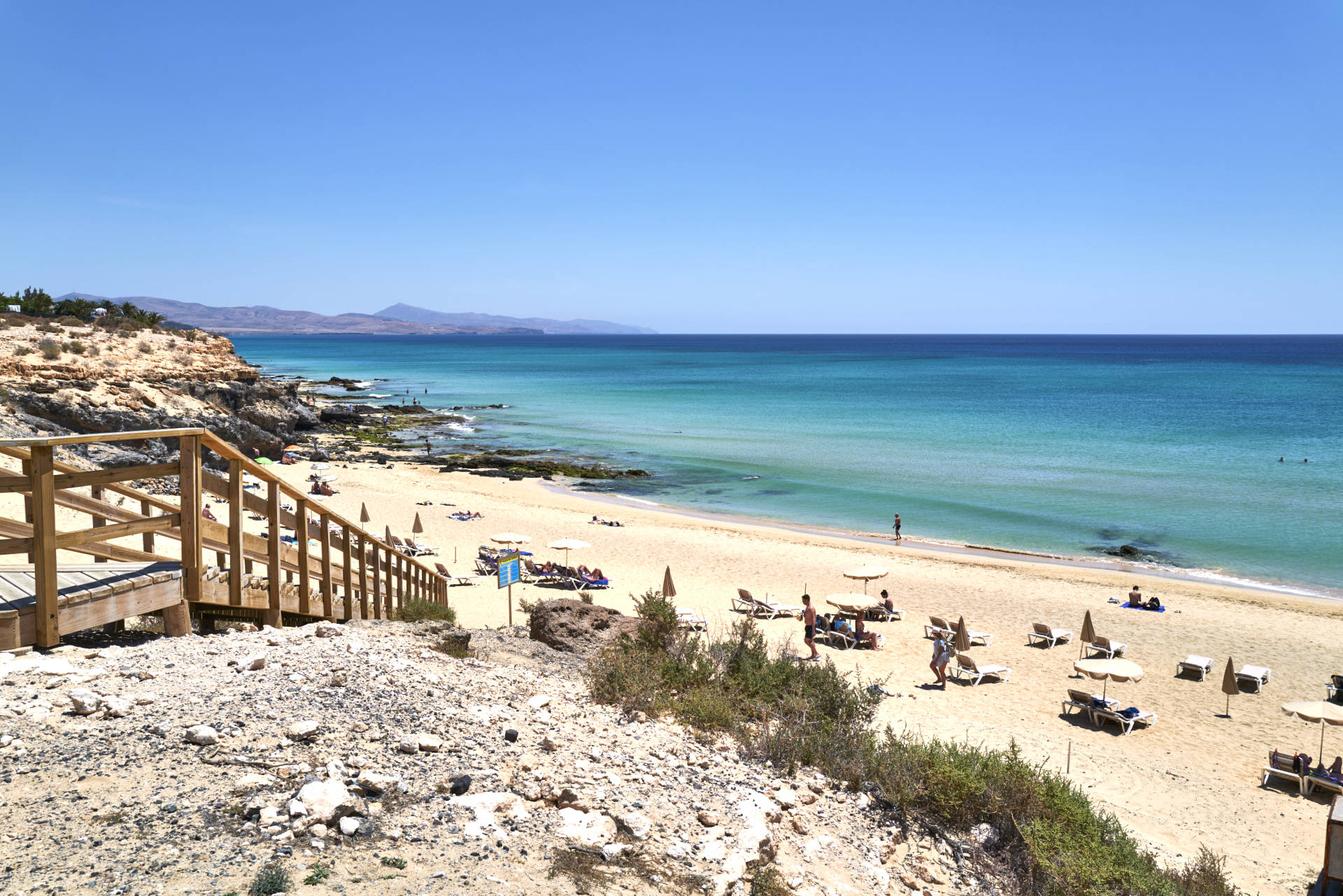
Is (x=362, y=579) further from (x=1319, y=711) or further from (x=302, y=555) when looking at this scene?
(x=1319, y=711)

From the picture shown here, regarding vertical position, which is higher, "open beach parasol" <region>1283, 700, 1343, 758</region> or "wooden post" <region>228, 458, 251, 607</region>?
"wooden post" <region>228, 458, 251, 607</region>

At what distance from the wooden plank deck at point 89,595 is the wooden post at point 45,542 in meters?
0.07

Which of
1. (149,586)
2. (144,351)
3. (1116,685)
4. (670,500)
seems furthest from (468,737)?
(144,351)

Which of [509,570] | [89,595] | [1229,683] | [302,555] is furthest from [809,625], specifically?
[89,595]

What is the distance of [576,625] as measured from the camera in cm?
943

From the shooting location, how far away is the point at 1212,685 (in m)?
14.5

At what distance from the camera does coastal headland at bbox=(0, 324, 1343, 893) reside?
33.2 feet

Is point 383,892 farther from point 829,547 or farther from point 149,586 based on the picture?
point 829,547

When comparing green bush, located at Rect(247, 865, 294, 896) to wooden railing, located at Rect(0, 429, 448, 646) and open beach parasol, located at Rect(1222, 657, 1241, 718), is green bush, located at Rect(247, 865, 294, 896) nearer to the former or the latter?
wooden railing, located at Rect(0, 429, 448, 646)

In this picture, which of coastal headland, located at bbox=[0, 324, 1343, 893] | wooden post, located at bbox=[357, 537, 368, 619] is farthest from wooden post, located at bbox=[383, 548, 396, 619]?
coastal headland, located at bbox=[0, 324, 1343, 893]

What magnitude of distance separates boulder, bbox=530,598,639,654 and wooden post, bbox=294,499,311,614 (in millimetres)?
2678

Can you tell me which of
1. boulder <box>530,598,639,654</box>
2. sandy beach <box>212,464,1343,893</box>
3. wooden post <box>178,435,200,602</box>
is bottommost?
sandy beach <box>212,464,1343,893</box>

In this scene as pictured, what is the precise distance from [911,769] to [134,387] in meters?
29.5

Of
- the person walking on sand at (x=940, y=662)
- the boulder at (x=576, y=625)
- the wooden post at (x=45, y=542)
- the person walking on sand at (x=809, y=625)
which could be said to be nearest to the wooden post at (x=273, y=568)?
the wooden post at (x=45, y=542)
